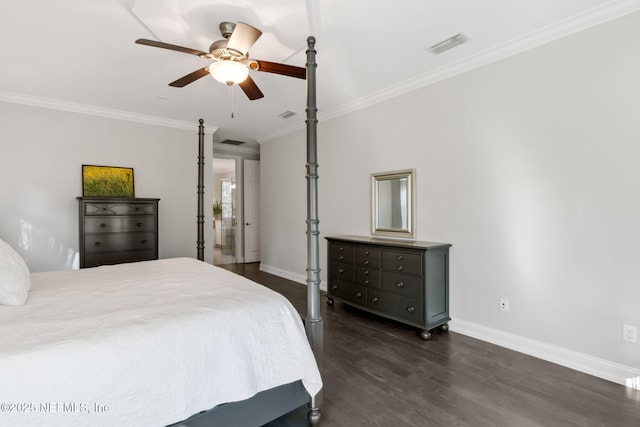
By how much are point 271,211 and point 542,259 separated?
446cm

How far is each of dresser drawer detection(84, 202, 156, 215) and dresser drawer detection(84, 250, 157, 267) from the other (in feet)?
1.75

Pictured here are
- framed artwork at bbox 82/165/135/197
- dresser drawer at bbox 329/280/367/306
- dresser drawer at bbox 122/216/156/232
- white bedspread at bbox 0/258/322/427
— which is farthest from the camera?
framed artwork at bbox 82/165/135/197

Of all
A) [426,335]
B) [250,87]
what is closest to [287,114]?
[250,87]

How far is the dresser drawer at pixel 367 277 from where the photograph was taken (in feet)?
11.7

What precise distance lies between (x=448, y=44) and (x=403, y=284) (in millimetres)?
2273

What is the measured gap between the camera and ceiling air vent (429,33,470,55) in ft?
9.01

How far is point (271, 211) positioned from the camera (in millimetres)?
6176

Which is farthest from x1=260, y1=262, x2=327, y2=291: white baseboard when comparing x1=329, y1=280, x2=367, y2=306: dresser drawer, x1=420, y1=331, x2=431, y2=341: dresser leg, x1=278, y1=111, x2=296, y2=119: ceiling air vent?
x1=278, y1=111, x2=296, y2=119: ceiling air vent

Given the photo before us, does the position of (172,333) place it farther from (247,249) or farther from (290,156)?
(247,249)

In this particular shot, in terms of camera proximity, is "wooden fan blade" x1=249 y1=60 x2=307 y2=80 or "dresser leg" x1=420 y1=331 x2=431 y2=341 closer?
"wooden fan blade" x1=249 y1=60 x2=307 y2=80

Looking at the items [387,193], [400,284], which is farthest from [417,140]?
[400,284]

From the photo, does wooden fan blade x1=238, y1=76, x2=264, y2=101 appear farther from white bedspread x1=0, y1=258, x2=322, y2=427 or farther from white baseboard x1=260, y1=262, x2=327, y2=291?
white baseboard x1=260, y1=262, x2=327, y2=291

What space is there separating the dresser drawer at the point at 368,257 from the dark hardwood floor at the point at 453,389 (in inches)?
31.0

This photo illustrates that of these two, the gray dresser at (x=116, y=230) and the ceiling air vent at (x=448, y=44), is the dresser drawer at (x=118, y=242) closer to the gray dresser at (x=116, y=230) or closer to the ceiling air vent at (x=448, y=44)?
the gray dresser at (x=116, y=230)
